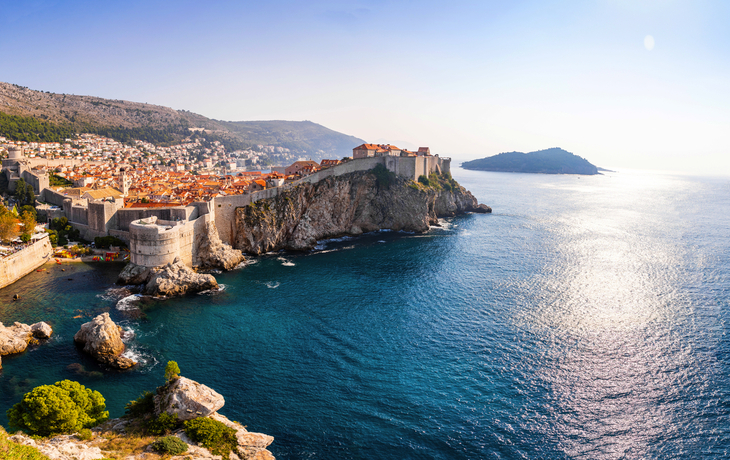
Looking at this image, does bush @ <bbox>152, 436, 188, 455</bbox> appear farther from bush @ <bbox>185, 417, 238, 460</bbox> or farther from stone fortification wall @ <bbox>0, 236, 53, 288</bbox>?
stone fortification wall @ <bbox>0, 236, 53, 288</bbox>

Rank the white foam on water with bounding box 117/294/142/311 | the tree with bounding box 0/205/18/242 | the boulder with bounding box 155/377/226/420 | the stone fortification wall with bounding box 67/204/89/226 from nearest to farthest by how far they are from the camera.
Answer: the boulder with bounding box 155/377/226/420, the white foam on water with bounding box 117/294/142/311, the tree with bounding box 0/205/18/242, the stone fortification wall with bounding box 67/204/89/226

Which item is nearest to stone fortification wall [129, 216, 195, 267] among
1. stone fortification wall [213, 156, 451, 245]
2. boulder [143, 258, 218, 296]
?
boulder [143, 258, 218, 296]

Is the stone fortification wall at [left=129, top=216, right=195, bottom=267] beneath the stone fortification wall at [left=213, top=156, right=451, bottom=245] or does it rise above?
beneath

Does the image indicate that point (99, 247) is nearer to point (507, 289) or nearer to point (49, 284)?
point (49, 284)

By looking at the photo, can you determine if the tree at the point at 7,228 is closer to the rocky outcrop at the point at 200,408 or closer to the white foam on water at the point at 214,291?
the white foam on water at the point at 214,291

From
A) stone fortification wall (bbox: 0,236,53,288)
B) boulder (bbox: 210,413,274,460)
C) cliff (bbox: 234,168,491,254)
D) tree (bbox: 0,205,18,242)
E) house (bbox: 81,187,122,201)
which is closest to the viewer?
boulder (bbox: 210,413,274,460)

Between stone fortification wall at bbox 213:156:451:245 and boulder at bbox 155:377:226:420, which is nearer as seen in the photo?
boulder at bbox 155:377:226:420

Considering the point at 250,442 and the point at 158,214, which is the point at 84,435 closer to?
the point at 250,442
